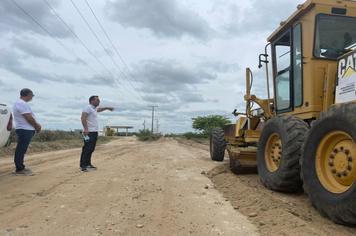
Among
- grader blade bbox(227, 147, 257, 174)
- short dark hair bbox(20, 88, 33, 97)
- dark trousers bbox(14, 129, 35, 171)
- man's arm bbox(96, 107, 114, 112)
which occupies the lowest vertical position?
grader blade bbox(227, 147, 257, 174)

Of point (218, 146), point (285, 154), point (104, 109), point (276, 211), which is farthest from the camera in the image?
point (218, 146)

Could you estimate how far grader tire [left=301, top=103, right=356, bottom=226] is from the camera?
4.56m

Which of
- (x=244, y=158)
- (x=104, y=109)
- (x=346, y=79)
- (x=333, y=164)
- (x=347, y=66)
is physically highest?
(x=347, y=66)

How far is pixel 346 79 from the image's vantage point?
5598 mm

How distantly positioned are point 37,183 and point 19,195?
1.18m

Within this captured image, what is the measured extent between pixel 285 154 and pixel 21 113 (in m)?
5.26

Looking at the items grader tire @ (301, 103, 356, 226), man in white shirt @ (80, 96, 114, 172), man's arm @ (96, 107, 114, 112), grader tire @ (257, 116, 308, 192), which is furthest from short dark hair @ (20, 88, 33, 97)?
grader tire @ (301, 103, 356, 226)

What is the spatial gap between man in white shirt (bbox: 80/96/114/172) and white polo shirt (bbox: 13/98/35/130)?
1416mm

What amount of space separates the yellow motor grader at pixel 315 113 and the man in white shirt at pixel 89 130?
128 inches

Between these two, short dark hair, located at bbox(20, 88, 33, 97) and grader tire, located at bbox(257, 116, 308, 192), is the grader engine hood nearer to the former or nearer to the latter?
grader tire, located at bbox(257, 116, 308, 192)

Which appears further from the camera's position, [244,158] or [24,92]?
[244,158]

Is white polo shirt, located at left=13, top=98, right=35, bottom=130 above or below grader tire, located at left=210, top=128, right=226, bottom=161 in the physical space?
above

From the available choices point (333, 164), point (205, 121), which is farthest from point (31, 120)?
point (205, 121)

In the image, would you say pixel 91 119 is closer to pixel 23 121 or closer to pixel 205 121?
pixel 23 121
